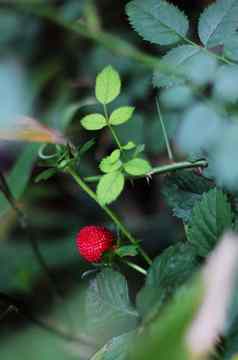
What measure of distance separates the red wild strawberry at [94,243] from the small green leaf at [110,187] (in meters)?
0.09

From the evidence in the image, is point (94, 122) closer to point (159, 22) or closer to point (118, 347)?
point (159, 22)

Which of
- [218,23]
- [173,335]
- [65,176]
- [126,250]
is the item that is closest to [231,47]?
[218,23]

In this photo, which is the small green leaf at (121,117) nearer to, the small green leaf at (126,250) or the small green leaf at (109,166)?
the small green leaf at (109,166)

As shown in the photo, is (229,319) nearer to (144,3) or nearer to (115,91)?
(115,91)

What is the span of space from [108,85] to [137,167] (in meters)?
0.13

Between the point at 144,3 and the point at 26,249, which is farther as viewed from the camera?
the point at 26,249

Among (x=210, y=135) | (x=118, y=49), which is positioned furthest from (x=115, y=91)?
(x=210, y=135)

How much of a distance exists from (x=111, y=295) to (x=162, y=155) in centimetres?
78

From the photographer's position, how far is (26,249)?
1511 mm

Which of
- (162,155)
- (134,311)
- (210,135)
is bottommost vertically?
(162,155)

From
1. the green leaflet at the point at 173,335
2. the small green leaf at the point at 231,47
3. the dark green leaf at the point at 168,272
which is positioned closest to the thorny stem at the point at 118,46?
the small green leaf at the point at 231,47

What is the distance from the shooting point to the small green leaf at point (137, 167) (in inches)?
34.3

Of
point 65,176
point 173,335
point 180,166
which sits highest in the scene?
point 173,335

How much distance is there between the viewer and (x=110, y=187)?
0.86 m
